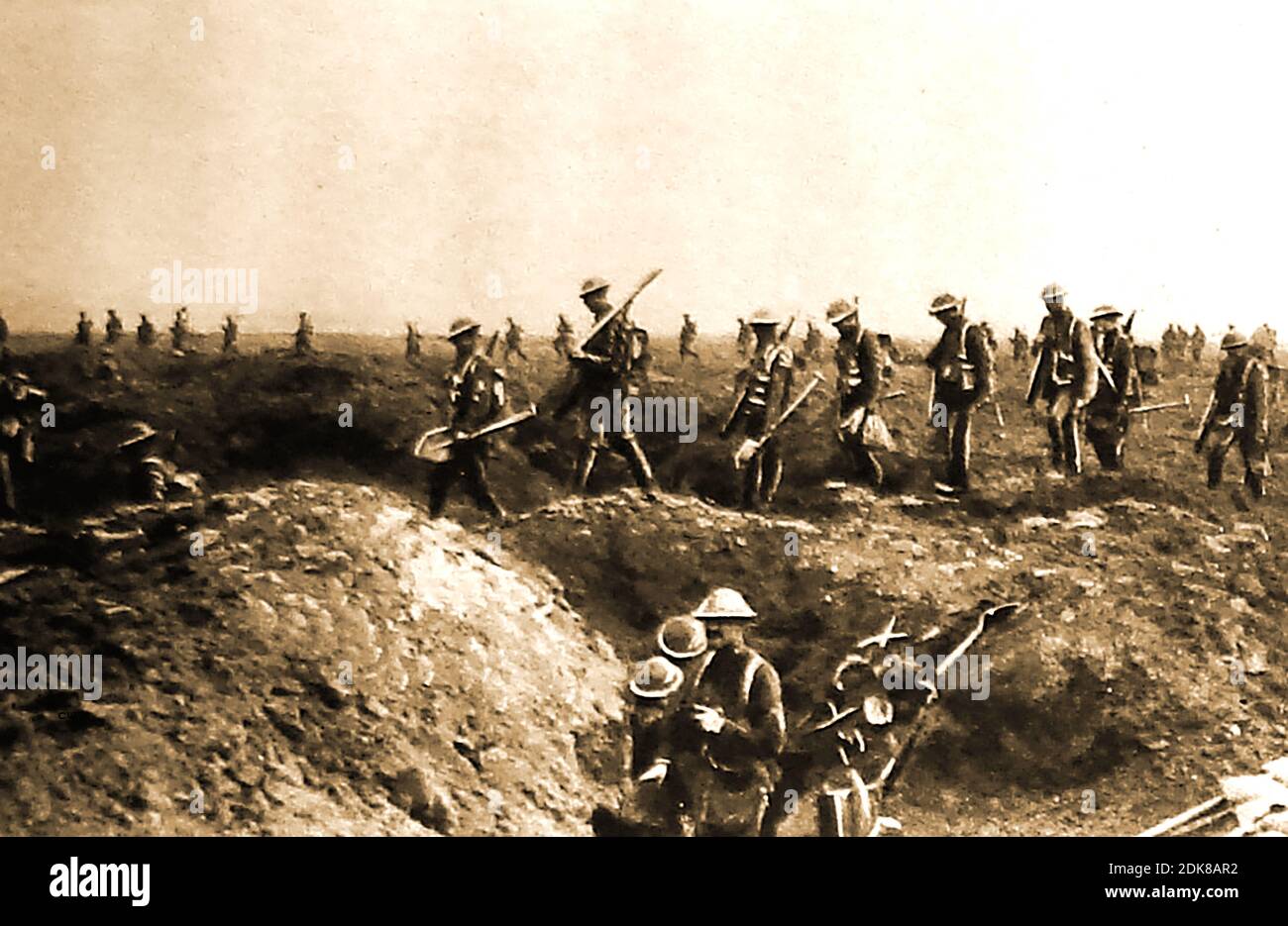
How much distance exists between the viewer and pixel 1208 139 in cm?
1042

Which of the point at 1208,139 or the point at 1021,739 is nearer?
the point at 1021,739

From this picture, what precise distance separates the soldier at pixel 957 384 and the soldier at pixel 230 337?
198 inches

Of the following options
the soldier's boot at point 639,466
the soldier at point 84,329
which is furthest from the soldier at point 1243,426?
the soldier at point 84,329

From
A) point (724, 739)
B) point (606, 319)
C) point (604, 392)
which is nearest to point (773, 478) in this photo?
point (604, 392)

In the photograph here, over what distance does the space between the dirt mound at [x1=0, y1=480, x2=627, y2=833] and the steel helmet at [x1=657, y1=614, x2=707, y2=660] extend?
1.72ft

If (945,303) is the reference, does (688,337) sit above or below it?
below

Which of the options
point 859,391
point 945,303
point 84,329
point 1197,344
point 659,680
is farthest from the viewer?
point 1197,344

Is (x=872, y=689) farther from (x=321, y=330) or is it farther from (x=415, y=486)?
(x=321, y=330)

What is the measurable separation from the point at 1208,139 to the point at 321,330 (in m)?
6.96

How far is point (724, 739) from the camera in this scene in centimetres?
Result: 848

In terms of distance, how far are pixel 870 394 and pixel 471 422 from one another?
289 centimetres

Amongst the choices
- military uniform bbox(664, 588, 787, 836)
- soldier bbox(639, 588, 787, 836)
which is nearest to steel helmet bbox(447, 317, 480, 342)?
soldier bbox(639, 588, 787, 836)

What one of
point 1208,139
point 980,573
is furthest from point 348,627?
point 1208,139

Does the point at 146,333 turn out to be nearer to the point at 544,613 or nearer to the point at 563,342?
the point at 563,342
